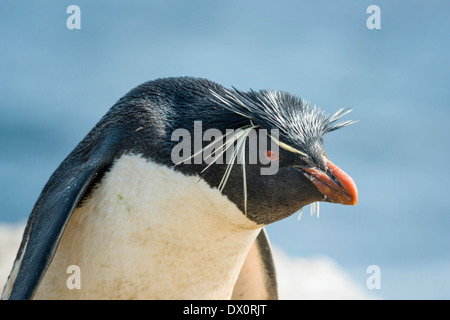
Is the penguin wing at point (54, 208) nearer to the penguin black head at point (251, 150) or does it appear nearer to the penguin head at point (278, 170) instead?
the penguin black head at point (251, 150)

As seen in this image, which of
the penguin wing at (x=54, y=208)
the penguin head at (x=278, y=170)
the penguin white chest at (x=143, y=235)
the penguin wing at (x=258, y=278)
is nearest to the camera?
the penguin wing at (x=54, y=208)

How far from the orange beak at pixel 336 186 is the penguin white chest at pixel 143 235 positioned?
1.40 feet

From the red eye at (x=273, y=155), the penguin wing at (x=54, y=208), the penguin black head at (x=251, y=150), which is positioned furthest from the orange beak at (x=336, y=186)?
the penguin wing at (x=54, y=208)

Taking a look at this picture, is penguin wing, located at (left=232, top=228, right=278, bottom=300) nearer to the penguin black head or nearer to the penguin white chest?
the penguin white chest

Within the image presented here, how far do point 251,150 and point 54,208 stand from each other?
3.33 feet

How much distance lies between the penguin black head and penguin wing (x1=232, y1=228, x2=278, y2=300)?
121 centimetres

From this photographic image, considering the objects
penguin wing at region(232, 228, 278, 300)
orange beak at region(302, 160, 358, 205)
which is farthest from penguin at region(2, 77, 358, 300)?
penguin wing at region(232, 228, 278, 300)

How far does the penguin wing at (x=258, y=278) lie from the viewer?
14.0 ft

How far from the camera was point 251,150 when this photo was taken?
9.99ft

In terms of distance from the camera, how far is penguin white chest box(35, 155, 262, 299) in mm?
3094

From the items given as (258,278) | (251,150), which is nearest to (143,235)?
(251,150)

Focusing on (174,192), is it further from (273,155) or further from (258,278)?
(258,278)

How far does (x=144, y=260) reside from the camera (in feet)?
10.4
